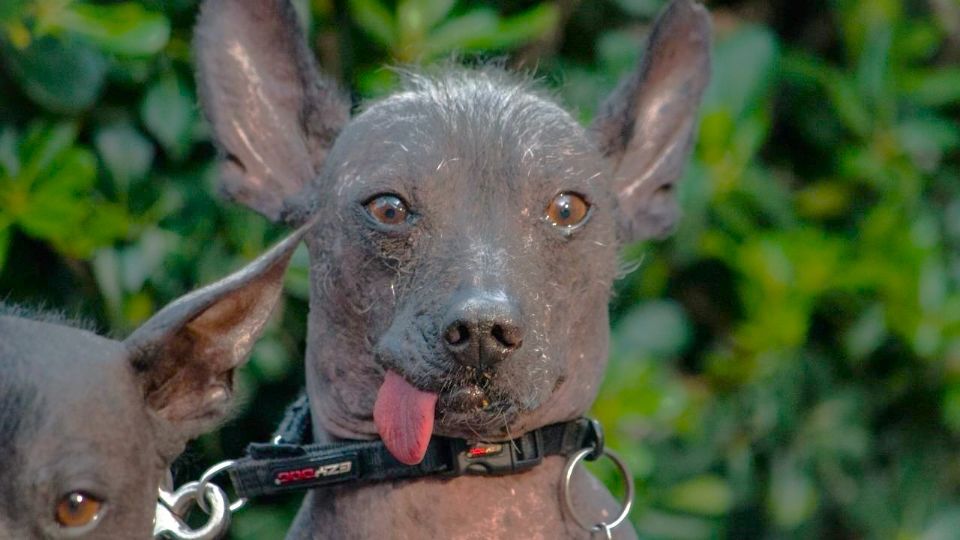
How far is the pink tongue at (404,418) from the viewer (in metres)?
2.56

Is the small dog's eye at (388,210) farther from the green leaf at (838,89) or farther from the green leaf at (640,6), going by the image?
the green leaf at (838,89)

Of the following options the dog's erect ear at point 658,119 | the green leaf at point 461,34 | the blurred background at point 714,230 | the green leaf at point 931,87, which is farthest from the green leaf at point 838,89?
the dog's erect ear at point 658,119

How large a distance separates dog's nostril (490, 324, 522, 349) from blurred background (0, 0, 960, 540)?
1283 millimetres

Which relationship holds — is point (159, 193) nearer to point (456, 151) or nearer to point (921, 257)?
point (456, 151)

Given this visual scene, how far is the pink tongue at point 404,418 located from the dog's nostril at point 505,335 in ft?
0.43

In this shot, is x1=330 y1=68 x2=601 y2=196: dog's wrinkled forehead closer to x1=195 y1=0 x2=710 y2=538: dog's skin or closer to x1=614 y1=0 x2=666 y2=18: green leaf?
x1=195 y1=0 x2=710 y2=538: dog's skin

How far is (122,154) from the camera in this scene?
12.8ft

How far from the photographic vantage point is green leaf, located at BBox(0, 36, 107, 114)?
12.2ft

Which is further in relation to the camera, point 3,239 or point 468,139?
point 3,239

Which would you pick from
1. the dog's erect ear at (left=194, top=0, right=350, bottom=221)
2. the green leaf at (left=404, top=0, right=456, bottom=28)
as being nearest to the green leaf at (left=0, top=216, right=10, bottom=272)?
the dog's erect ear at (left=194, top=0, right=350, bottom=221)

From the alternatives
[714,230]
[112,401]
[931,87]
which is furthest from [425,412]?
[931,87]

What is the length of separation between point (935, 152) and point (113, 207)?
7.58 feet

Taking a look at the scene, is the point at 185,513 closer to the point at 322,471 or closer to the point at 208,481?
the point at 208,481

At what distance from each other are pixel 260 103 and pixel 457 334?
2.25 feet
